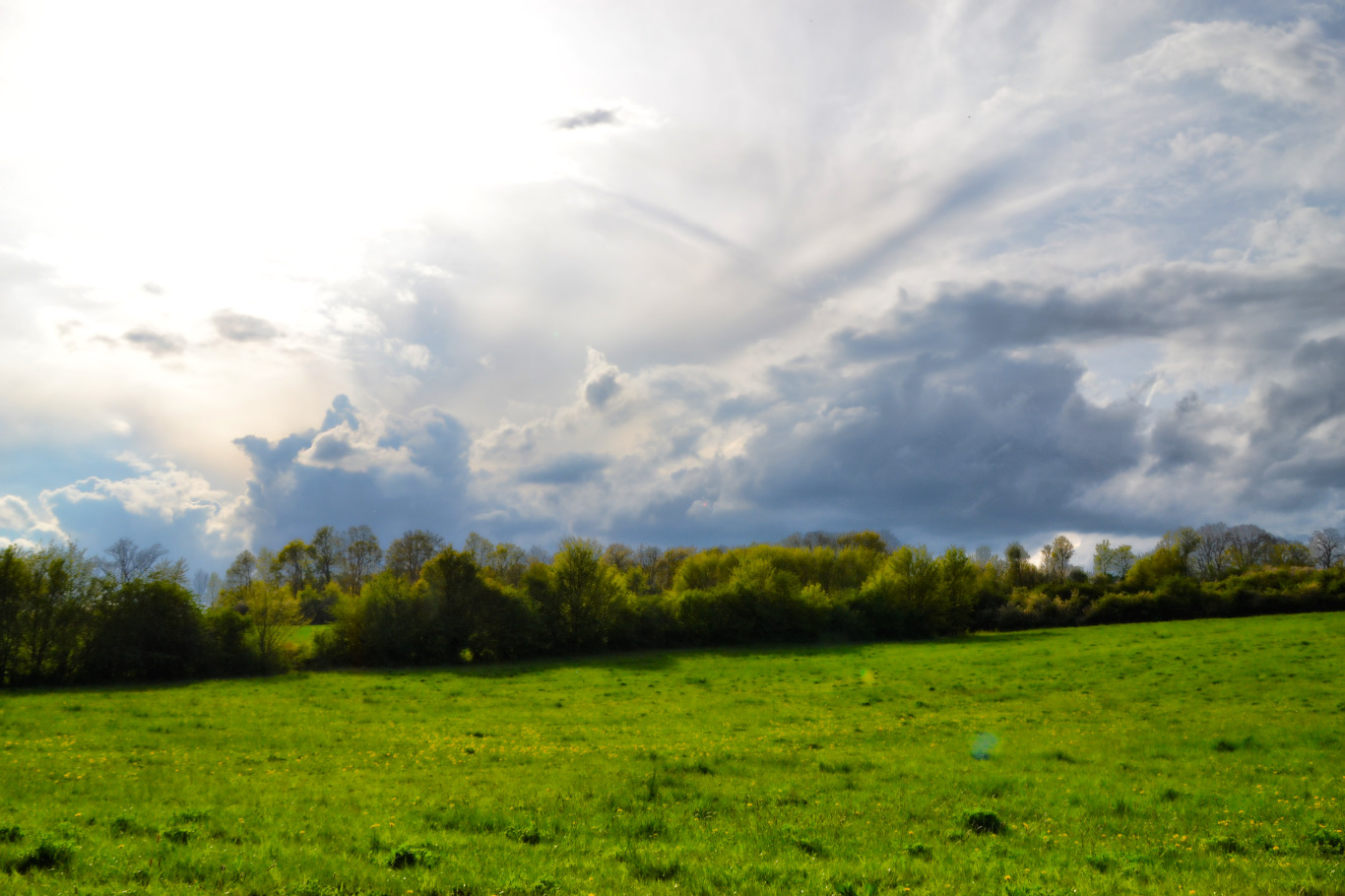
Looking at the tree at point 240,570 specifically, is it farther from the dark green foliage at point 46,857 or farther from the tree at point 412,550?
the dark green foliage at point 46,857

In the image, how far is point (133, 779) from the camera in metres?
16.7

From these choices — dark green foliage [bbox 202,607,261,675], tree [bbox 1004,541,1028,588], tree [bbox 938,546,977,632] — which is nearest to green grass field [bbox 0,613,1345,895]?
dark green foliage [bbox 202,607,261,675]

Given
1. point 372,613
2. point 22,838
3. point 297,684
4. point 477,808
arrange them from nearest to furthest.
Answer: point 22,838, point 477,808, point 297,684, point 372,613

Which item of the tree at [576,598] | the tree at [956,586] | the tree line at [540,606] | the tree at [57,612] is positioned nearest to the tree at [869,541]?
the tree line at [540,606]

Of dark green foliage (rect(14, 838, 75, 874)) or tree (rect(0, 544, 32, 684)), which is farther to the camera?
→ tree (rect(0, 544, 32, 684))

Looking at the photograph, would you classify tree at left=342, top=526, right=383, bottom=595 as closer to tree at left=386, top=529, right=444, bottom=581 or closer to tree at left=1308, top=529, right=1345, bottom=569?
tree at left=386, top=529, right=444, bottom=581

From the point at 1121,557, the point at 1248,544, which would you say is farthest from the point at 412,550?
the point at 1248,544

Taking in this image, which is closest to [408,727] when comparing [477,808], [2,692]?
[477,808]

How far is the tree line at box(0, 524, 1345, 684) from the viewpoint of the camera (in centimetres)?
4512

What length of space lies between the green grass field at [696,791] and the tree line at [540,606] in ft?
38.6

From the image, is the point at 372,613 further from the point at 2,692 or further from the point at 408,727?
the point at 408,727

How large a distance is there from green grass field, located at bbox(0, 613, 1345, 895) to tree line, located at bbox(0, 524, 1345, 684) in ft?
38.6

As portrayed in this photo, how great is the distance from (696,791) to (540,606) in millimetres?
50984

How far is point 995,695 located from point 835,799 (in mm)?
24319
